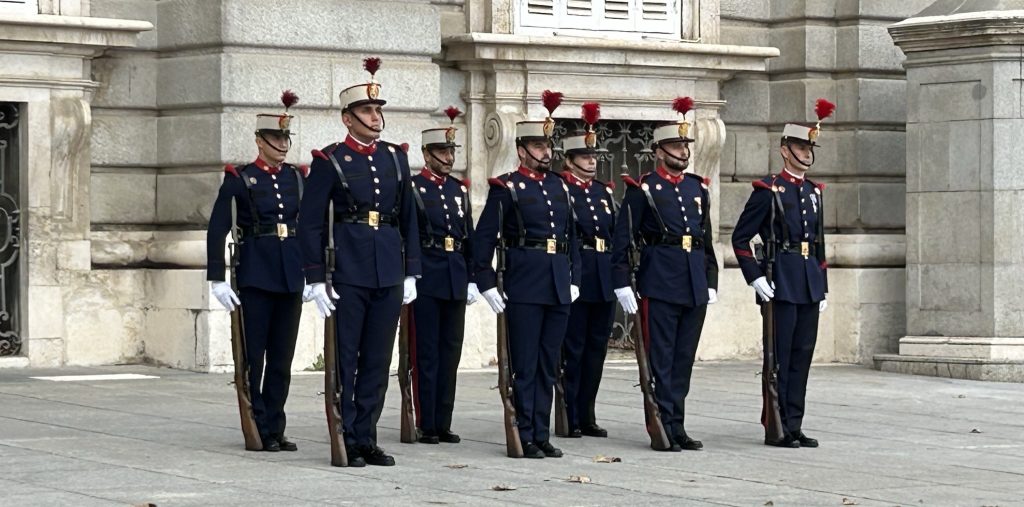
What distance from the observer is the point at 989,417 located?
44.7 feet

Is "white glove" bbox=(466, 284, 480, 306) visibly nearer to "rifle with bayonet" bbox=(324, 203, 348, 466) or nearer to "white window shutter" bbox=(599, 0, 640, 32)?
"rifle with bayonet" bbox=(324, 203, 348, 466)

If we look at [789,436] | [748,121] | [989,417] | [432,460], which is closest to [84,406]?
[432,460]

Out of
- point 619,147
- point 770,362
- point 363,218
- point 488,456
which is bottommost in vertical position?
point 488,456

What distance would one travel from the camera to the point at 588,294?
12.2m

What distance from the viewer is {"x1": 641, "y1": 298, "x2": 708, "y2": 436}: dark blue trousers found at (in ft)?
37.6

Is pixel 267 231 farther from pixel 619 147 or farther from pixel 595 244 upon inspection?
pixel 619 147

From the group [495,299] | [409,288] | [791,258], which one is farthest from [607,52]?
[409,288]

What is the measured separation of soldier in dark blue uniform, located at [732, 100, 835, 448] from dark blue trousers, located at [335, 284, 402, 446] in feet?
7.95

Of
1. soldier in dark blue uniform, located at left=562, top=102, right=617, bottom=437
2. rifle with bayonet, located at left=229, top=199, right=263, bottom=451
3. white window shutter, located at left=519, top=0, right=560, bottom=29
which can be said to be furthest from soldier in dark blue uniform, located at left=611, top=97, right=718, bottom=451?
white window shutter, located at left=519, top=0, right=560, bottom=29

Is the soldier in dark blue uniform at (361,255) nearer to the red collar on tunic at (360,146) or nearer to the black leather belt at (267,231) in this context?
the red collar on tunic at (360,146)

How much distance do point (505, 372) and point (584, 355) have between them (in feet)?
4.46

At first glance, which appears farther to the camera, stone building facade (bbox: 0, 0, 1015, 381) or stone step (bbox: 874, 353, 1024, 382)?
stone step (bbox: 874, 353, 1024, 382)

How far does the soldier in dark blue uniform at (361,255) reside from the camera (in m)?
10.4

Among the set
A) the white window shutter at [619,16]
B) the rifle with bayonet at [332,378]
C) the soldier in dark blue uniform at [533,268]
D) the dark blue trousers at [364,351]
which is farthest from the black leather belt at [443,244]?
the white window shutter at [619,16]
